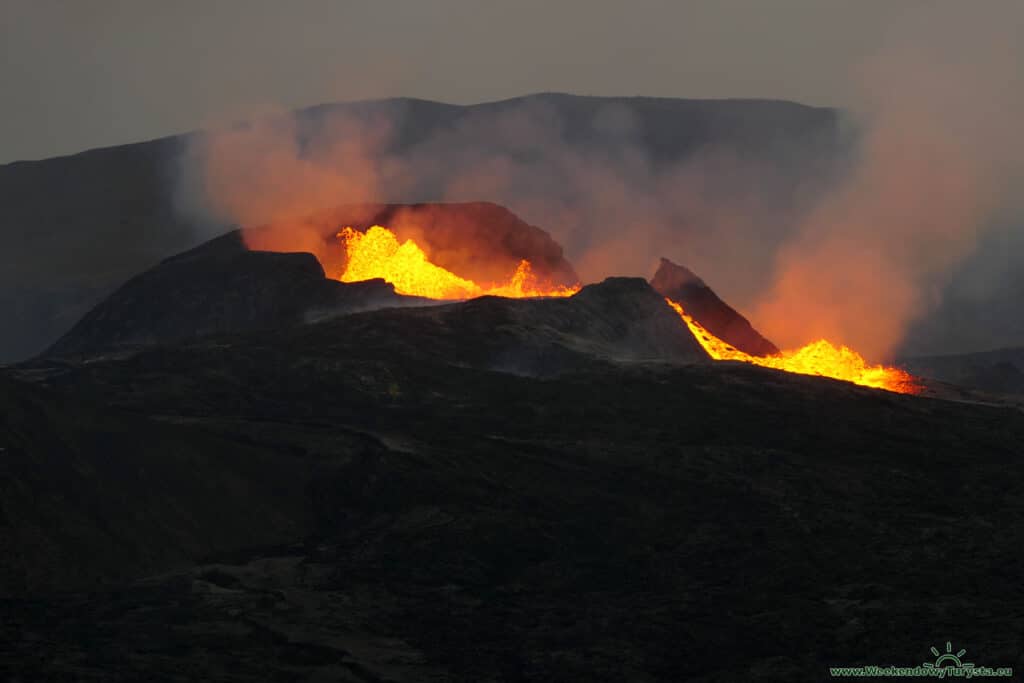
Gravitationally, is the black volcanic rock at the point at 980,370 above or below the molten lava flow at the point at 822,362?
above

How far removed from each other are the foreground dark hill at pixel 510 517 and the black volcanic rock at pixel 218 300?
7.32 meters

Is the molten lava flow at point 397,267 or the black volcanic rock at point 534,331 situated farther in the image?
the molten lava flow at point 397,267

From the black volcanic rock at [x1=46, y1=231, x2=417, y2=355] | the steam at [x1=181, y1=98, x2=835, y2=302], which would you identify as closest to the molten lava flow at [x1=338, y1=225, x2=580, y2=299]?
the black volcanic rock at [x1=46, y1=231, x2=417, y2=355]

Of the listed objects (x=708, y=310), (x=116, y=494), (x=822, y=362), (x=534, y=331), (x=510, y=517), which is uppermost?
(x=708, y=310)

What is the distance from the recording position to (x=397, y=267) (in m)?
67.1

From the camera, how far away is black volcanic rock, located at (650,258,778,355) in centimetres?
6650

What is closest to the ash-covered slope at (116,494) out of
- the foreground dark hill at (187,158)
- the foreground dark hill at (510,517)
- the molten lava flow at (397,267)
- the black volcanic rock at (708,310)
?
the foreground dark hill at (510,517)

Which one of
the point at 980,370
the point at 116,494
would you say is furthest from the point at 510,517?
the point at 980,370

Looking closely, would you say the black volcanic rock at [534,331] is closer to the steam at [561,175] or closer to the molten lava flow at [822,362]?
the molten lava flow at [822,362]

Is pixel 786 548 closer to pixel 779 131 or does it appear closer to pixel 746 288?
pixel 746 288

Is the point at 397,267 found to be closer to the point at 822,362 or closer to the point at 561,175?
the point at 822,362

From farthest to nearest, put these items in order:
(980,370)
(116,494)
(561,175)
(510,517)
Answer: (561,175)
(980,370)
(510,517)
(116,494)

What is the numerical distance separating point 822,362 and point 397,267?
62.6 feet

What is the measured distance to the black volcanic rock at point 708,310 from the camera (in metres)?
66.5
